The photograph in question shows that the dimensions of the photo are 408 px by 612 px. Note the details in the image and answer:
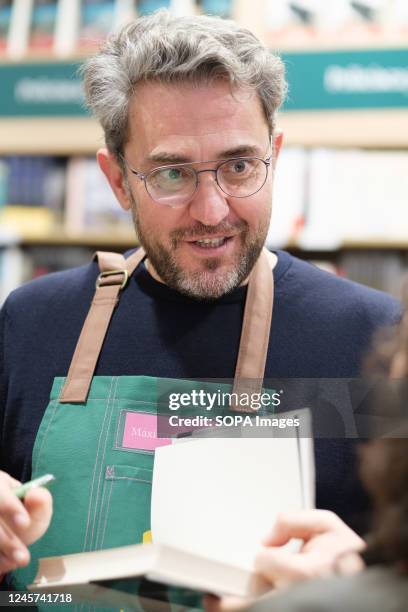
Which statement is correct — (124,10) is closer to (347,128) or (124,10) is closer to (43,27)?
(43,27)

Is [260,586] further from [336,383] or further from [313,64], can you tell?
[313,64]

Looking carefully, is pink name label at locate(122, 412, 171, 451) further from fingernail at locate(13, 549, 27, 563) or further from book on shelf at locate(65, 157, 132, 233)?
book on shelf at locate(65, 157, 132, 233)

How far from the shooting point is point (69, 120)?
11.1ft

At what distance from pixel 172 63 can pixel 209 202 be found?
267 mm

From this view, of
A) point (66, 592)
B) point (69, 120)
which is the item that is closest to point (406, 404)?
point (66, 592)

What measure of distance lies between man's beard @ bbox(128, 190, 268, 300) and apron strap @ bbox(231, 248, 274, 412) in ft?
0.21

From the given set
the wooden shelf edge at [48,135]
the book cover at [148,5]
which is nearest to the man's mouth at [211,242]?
the wooden shelf edge at [48,135]

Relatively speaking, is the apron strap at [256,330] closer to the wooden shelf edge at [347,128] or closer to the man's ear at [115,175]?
the man's ear at [115,175]

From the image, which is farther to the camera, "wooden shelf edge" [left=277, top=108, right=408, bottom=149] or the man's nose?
"wooden shelf edge" [left=277, top=108, right=408, bottom=149]

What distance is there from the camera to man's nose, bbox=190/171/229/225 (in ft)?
4.67

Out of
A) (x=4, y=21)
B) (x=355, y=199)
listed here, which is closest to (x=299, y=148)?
(x=355, y=199)

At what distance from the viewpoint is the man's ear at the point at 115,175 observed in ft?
5.37

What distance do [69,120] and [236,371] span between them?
225 centimetres

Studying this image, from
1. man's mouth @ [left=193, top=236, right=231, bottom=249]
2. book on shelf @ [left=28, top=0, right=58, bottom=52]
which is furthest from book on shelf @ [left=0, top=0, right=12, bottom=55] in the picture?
man's mouth @ [left=193, top=236, right=231, bottom=249]
